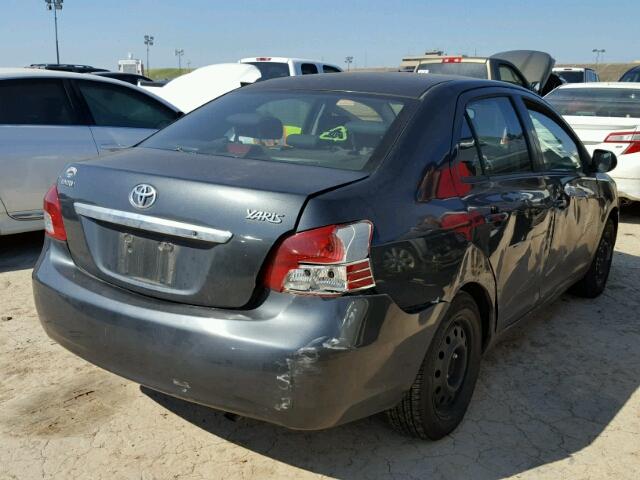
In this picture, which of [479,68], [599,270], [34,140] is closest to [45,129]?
[34,140]

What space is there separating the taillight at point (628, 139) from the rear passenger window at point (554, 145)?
3.35m

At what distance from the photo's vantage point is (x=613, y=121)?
7.62 meters

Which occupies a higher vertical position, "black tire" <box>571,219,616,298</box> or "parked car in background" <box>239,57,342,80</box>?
"parked car in background" <box>239,57,342,80</box>

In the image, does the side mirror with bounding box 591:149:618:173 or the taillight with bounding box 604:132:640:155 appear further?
the taillight with bounding box 604:132:640:155

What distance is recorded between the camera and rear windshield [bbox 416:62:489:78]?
10836 mm

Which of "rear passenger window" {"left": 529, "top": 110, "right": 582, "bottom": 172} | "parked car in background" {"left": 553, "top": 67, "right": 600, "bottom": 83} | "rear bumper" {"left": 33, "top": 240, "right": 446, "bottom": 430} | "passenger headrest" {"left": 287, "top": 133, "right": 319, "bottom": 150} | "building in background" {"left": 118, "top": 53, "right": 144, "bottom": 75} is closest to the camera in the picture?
"rear bumper" {"left": 33, "top": 240, "right": 446, "bottom": 430}

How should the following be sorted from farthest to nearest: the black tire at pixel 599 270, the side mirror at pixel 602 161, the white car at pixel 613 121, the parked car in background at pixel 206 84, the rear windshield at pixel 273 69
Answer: the rear windshield at pixel 273 69 → the parked car in background at pixel 206 84 → the white car at pixel 613 121 → the black tire at pixel 599 270 → the side mirror at pixel 602 161

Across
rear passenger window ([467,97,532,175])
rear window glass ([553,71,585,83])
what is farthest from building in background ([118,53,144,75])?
rear passenger window ([467,97,532,175])

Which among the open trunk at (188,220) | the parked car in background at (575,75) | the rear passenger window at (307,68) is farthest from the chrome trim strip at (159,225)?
the parked car in background at (575,75)

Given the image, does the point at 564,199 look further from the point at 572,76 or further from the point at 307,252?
the point at 572,76

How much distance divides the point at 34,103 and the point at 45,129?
0.23 m

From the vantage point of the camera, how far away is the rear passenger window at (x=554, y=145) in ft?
13.0

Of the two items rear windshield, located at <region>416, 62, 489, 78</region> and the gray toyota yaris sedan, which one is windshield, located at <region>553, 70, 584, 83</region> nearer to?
rear windshield, located at <region>416, 62, 489, 78</region>

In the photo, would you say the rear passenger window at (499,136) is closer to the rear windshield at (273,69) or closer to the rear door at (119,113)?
the rear door at (119,113)
